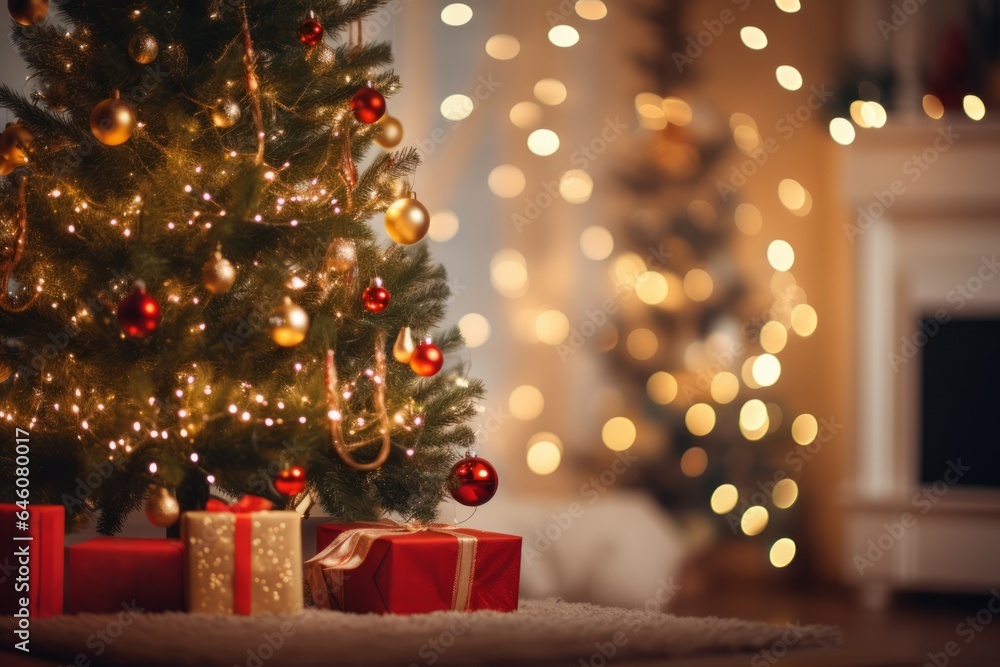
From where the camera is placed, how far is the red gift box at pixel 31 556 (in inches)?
64.9

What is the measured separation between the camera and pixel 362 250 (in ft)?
6.31

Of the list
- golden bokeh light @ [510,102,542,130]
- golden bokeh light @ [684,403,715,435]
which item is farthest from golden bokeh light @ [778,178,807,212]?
golden bokeh light @ [510,102,542,130]

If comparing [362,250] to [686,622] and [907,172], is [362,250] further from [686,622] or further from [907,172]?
[907,172]

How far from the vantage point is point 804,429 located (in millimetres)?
3285

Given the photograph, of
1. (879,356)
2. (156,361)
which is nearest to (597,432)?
(879,356)

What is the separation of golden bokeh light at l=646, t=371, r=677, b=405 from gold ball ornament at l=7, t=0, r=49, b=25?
2032mm

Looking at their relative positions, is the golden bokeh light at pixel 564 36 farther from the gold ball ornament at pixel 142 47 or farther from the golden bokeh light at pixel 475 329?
the gold ball ornament at pixel 142 47

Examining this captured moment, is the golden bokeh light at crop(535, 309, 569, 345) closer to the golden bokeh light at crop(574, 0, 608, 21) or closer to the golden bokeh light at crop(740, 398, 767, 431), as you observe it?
the golden bokeh light at crop(740, 398, 767, 431)

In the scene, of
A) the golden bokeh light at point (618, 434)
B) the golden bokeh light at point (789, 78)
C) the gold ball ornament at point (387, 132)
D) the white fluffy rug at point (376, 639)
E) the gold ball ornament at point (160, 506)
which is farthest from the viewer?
the golden bokeh light at point (789, 78)

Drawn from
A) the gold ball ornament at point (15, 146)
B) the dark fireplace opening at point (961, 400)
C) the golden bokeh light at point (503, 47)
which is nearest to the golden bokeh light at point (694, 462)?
the dark fireplace opening at point (961, 400)

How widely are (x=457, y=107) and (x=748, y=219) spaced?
97 cm

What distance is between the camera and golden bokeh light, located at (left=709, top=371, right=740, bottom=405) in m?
3.21

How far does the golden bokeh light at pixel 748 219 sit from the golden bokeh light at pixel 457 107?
0.89 m

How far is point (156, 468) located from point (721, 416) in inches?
74.5
